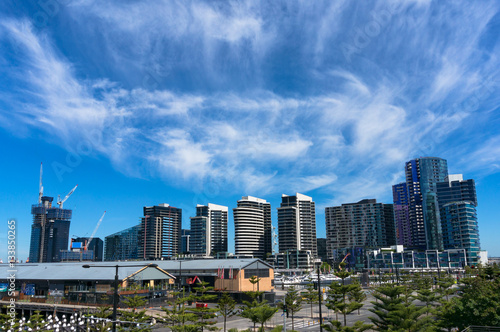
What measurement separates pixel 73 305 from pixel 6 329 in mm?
35471

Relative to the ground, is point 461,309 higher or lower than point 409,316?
higher

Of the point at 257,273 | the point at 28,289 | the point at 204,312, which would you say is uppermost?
the point at 257,273

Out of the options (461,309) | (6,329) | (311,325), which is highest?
(461,309)

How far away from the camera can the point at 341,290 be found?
57.6 meters

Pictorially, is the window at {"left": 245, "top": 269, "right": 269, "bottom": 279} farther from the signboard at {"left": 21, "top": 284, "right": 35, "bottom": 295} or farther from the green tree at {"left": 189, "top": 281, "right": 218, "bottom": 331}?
the signboard at {"left": 21, "top": 284, "right": 35, "bottom": 295}

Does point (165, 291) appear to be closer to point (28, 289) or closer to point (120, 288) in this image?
point (120, 288)

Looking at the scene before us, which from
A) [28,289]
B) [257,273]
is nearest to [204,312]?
[257,273]

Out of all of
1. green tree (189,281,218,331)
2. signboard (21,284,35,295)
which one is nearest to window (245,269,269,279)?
green tree (189,281,218,331)

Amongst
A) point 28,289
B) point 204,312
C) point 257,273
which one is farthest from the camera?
point 257,273

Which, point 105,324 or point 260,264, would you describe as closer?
point 105,324

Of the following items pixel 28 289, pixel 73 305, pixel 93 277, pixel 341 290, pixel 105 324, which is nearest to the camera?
pixel 105 324

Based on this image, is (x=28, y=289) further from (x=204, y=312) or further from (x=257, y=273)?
(x=204, y=312)

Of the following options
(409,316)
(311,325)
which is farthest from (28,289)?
(409,316)

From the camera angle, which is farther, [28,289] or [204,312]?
[28,289]
